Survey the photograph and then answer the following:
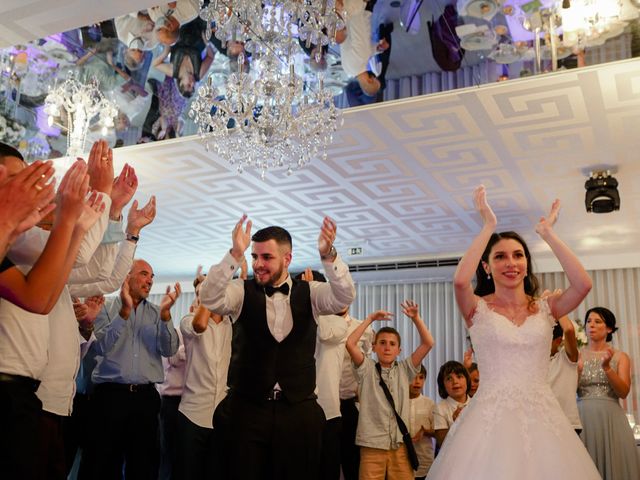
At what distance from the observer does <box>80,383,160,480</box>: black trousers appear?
3727 millimetres

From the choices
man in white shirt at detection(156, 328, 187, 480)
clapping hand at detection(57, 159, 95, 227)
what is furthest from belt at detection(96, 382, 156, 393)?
clapping hand at detection(57, 159, 95, 227)

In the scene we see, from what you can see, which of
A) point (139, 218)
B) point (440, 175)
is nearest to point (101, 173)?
point (139, 218)

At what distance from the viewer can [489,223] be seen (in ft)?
8.46

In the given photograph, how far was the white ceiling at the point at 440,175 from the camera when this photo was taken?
16.0 feet

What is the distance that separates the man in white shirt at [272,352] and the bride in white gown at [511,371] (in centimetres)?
60

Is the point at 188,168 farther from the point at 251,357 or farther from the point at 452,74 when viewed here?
the point at 251,357

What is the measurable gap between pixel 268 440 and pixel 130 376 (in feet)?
5.04

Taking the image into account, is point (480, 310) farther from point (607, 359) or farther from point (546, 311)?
point (607, 359)

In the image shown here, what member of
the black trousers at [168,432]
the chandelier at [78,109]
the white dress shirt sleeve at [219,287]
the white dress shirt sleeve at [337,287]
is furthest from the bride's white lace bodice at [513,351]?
the chandelier at [78,109]

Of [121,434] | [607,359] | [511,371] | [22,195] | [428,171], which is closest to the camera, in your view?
[22,195]

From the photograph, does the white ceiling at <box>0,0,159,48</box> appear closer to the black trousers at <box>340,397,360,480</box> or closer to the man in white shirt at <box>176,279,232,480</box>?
the man in white shirt at <box>176,279,232,480</box>

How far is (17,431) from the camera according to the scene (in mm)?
1953

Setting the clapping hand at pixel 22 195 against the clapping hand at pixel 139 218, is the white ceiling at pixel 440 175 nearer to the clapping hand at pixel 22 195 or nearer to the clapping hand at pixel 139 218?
the clapping hand at pixel 139 218

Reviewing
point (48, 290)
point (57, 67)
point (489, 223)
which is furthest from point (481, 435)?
point (57, 67)
